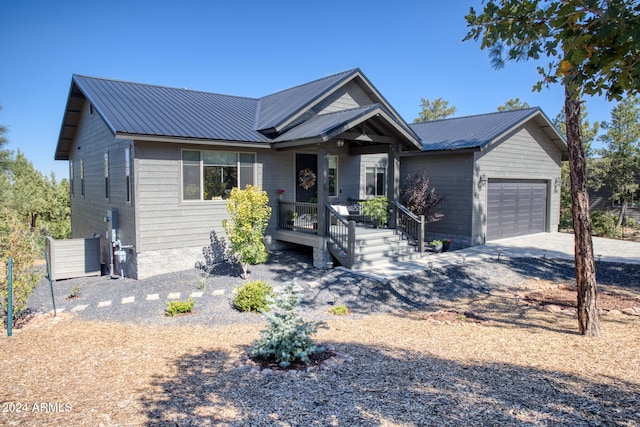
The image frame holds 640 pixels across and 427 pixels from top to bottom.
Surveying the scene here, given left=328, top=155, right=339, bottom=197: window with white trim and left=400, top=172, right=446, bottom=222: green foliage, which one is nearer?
left=400, top=172, right=446, bottom=222: green foliage

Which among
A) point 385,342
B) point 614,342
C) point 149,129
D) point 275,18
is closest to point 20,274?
point 149,129

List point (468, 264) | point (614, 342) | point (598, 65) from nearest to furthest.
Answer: point (598, 65), point (614, 342), point (468, 264)

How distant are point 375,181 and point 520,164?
623 centimetres

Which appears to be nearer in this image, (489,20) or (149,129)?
(489,20)

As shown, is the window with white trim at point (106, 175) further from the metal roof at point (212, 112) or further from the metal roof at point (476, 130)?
the metal roof at point (476, 130)

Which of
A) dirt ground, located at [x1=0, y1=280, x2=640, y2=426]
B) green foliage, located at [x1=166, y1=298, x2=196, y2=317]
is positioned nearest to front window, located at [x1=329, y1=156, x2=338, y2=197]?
green foliage, located at [x1=166, y1=298, x2=196, y2=317]

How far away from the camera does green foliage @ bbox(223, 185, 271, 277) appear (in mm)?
10945

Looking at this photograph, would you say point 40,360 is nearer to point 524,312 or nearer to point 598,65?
point 598,65

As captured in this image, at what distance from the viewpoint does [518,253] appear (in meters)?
14.3

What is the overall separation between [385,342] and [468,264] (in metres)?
6.44

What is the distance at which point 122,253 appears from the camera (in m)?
11.6

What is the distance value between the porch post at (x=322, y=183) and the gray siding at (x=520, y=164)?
261 inches

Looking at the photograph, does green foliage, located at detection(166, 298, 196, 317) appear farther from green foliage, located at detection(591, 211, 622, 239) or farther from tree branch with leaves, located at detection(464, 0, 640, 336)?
green foliage, located at detection(591, 211, 622, 239)

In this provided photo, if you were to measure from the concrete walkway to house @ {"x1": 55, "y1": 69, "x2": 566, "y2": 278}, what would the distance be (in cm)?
83
